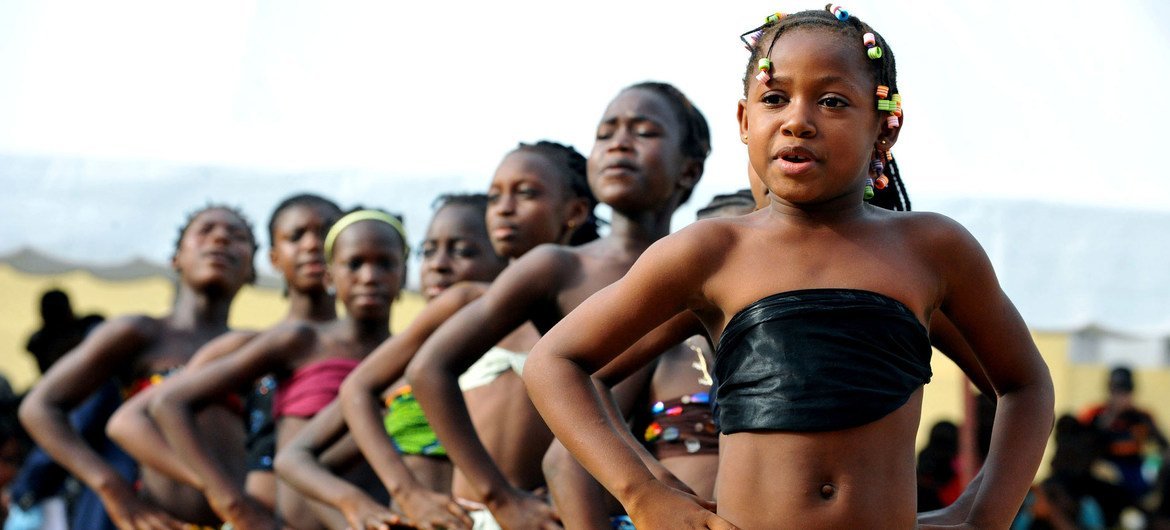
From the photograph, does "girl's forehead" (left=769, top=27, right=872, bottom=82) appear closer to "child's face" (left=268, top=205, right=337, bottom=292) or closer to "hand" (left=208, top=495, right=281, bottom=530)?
"hand" (left=208, top=495, right=281, bottom=530)

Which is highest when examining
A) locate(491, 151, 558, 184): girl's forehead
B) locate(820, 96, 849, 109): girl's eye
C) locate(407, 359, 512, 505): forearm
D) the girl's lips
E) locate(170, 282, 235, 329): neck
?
locate(820, 96, 849, 109): girl's eye

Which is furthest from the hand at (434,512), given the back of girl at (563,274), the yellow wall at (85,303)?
the yellow wall at (85,303)

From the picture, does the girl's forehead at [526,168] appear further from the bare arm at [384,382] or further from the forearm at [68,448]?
the forearm at [68,448]

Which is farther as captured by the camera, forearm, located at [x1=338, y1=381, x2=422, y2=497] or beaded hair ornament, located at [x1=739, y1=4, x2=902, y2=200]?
forearm, located at [x1=338, y1=381, x2=422, y2=497]

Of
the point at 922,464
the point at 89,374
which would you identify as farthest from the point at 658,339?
the point at 922,464

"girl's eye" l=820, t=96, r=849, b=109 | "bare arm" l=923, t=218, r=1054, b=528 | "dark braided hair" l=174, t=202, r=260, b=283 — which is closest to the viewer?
"girl's eye" l=820, t=96, r=849, b=109

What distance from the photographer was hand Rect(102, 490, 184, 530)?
595cm

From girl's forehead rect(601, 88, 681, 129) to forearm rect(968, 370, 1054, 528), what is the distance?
1684mm

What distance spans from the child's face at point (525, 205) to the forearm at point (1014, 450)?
2.20 m

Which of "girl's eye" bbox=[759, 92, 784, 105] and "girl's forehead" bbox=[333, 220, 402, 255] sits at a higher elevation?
"girl's eye" bbox=[759, 92, 784, 105]

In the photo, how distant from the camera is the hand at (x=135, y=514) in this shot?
5945 millimetres

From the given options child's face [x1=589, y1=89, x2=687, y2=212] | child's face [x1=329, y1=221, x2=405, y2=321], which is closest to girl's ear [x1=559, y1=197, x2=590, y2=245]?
child's face [x1=589, y1=89, x2=687, y2=212]

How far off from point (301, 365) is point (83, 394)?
1.40m

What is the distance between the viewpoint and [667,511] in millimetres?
2480
